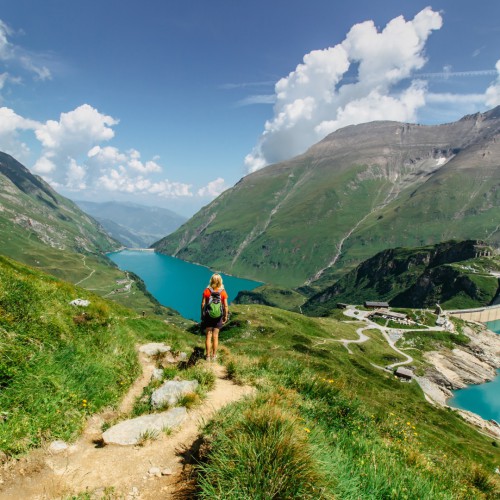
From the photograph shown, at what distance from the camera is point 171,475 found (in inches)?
297

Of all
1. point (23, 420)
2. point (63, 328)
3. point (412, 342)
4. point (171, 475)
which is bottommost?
point (412, 342)

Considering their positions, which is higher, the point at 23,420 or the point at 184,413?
the point at 23,420

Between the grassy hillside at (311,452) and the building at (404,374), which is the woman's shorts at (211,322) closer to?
the grassy hillside at (311,452)

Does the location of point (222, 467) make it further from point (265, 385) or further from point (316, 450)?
point (265, 385)

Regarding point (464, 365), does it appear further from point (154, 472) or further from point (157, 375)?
point (154, 472)

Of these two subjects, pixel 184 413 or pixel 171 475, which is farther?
pixel 184 413

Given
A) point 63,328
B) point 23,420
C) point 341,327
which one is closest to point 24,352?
point 23,420

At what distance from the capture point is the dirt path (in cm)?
679

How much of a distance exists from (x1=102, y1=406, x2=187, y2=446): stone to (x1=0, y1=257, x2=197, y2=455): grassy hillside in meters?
1.02

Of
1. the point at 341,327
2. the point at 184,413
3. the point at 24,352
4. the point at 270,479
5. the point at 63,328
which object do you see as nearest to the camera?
the point at 270,479

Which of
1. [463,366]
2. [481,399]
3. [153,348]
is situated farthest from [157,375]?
[463,366]

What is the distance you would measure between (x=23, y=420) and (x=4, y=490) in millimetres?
1608

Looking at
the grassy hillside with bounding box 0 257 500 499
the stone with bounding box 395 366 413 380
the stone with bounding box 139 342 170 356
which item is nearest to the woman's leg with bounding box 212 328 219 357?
the grassy hillside with bounding box 0 257 500 499

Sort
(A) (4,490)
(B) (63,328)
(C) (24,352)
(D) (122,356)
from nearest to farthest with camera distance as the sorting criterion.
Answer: (A) (4,490)
(C) (24,352)
(B) (63,328)
(D) (122,356)
